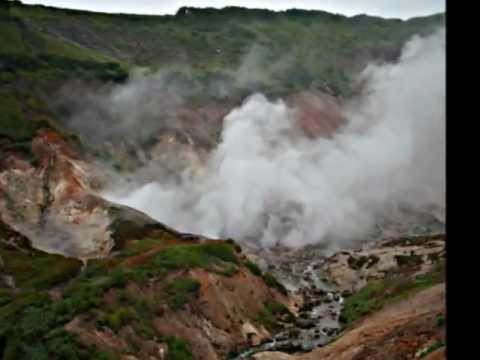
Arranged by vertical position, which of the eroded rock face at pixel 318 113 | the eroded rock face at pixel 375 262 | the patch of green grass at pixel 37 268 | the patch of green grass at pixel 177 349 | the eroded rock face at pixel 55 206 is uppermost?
the eroded rock face at pixel 318 113

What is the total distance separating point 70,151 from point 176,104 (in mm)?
26034

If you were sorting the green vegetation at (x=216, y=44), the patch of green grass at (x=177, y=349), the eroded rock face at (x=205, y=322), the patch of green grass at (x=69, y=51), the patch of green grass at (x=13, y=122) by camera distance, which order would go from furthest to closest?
the green vegetation at (x=216, y=44)
the patch of green grass at (x=69, y=51)
the patch of green grass at (x=13, y=122)
the patch of green grass at (x=177, y=349)
the eroded rock face at (x=205, y=322)

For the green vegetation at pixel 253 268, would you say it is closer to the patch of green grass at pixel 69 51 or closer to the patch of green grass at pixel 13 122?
the patch of green grass at pixel 13 122

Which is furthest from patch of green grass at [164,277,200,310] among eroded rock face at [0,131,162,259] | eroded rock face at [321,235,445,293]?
eroded rock face at [321,235,445,293]

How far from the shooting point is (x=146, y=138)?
270 ft

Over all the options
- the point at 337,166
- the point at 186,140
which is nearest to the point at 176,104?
the point at 186,140

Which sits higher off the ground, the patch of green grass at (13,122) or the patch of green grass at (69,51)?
the patch of green grass at (69,51)

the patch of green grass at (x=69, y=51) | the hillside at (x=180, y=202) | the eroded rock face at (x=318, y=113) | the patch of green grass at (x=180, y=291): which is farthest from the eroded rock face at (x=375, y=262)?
the patch of green grass at (x=69, y=51)

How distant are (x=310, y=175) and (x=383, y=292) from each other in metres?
43.4

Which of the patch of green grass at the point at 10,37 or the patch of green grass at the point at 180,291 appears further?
the patch of green grass at the point at 10,37

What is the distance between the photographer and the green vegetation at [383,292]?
39.9 m

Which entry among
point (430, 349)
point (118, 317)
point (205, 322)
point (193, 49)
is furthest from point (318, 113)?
point (430, 349)

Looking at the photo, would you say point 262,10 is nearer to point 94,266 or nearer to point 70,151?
point 70,151

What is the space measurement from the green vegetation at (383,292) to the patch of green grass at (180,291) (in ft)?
31.1
